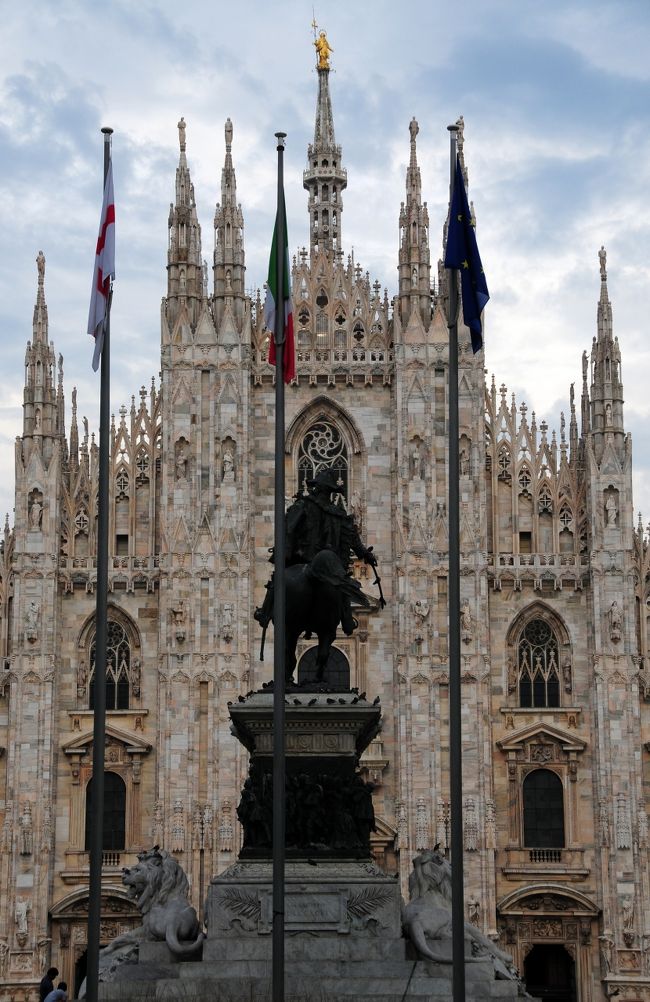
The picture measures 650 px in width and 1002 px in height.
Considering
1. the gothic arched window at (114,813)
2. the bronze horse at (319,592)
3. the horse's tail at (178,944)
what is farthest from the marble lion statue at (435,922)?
the gothic arched window at (114,813)

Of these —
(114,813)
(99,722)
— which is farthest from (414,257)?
(99,722)

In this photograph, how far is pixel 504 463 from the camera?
166 feet

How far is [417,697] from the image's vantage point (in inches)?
1905

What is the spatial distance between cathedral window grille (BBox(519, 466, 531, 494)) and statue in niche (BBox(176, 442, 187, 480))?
8.75 metres

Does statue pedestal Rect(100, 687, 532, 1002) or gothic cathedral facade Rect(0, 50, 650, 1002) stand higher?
gothic cathedral facade Rect(0, 50, 650, 1002)

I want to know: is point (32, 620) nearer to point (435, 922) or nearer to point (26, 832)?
point (26, 832)

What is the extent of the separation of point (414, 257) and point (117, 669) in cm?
1330

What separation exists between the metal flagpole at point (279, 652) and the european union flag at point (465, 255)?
234 cm

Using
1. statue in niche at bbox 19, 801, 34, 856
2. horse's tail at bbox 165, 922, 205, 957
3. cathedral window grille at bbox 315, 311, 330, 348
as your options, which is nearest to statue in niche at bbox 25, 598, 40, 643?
statue in niche at bbox 19, 801, 34, 856

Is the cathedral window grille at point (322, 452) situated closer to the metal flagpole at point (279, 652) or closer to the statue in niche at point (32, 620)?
the statue in niche at point (32, 620)

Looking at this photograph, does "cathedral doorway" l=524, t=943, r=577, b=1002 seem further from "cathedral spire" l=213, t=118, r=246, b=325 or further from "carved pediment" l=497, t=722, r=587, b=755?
"cathedral spire" l=213, t=118, r=246, b=325

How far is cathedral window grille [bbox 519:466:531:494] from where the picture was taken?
5047 centimetres

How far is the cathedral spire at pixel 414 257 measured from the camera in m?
50.8

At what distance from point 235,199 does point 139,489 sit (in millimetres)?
8125
